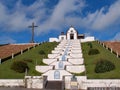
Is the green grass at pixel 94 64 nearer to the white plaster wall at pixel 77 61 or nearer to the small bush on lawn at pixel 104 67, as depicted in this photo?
the small bush on lawn at pixel 104 67

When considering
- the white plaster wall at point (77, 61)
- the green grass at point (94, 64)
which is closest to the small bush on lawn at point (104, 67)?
the green grass at point (94, 64)

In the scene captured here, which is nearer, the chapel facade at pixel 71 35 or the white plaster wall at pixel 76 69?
the white plaster wall at pixel 76 69

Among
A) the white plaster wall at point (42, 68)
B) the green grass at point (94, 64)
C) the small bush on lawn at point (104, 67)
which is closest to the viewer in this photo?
the green grass at point (94, 64)

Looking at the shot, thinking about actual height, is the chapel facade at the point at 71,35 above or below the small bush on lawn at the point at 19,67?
above

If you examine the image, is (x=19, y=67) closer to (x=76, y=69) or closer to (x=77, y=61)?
(x=76, y=69)

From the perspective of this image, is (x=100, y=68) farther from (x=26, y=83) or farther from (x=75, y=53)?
(x=75, y=53)

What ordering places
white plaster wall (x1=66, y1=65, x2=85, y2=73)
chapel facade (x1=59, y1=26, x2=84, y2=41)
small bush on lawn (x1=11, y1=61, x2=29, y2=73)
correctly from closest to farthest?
small bush on lawn (x1=11, y1=61, x2=29, y2=73), white plaster wall (x1=66, y1=65, x2=85, y2=73), chapel facade (x1=59, y1=26, x2=84, y2=41)

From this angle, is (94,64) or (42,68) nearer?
(42,68)

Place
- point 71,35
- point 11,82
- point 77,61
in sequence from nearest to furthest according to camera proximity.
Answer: point 11,82 → point 77,61 → point 71,35

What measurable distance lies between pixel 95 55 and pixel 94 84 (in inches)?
949

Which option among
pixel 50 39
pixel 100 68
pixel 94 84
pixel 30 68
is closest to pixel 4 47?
pixel 50 39

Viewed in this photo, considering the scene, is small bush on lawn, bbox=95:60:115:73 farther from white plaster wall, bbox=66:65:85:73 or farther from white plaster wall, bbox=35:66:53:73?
white plaster wall, bbox=35:66:53:73

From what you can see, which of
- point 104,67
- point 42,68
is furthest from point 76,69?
point 104,67

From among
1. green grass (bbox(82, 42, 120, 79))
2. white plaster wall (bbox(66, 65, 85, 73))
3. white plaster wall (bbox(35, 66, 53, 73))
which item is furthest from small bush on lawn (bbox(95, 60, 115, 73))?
white plaster wall (bbox(35, 66, 53, 73))
